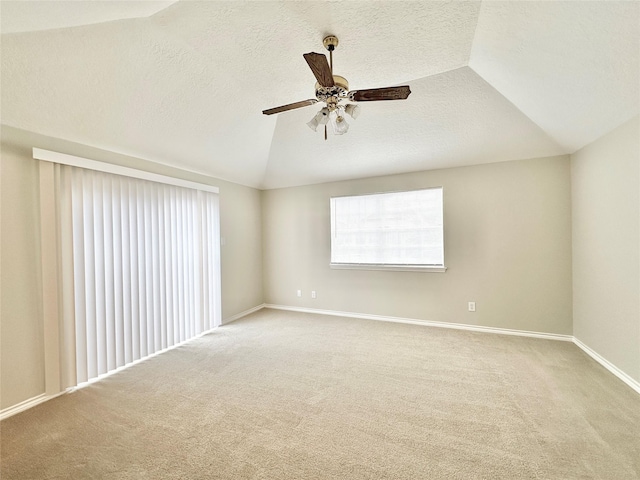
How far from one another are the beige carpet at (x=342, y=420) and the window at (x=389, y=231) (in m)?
1.48

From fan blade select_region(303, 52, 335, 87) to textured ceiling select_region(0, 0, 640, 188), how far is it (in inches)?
23.6

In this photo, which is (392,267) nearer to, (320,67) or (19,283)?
(320,67)

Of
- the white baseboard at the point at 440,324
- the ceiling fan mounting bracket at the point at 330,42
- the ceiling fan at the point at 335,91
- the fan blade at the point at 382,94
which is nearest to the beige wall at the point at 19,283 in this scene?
the ceiling fan at the point at 335,91

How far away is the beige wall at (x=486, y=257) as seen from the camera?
3.39m

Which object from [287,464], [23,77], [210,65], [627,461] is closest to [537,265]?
[627,461]

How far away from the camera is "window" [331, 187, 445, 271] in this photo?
4.05 meters

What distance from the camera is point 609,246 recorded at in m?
2.60

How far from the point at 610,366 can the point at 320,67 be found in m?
3.79

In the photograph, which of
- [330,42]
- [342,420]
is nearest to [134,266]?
[342,420]

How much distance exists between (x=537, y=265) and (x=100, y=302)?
16.9 ft

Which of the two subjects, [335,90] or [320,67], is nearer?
[320,67]

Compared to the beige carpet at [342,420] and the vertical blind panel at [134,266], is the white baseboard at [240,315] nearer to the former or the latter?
the vertical blind panel at [134,266]

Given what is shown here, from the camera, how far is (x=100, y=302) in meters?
2.67

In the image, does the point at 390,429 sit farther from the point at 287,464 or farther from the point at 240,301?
the point at 240,301
